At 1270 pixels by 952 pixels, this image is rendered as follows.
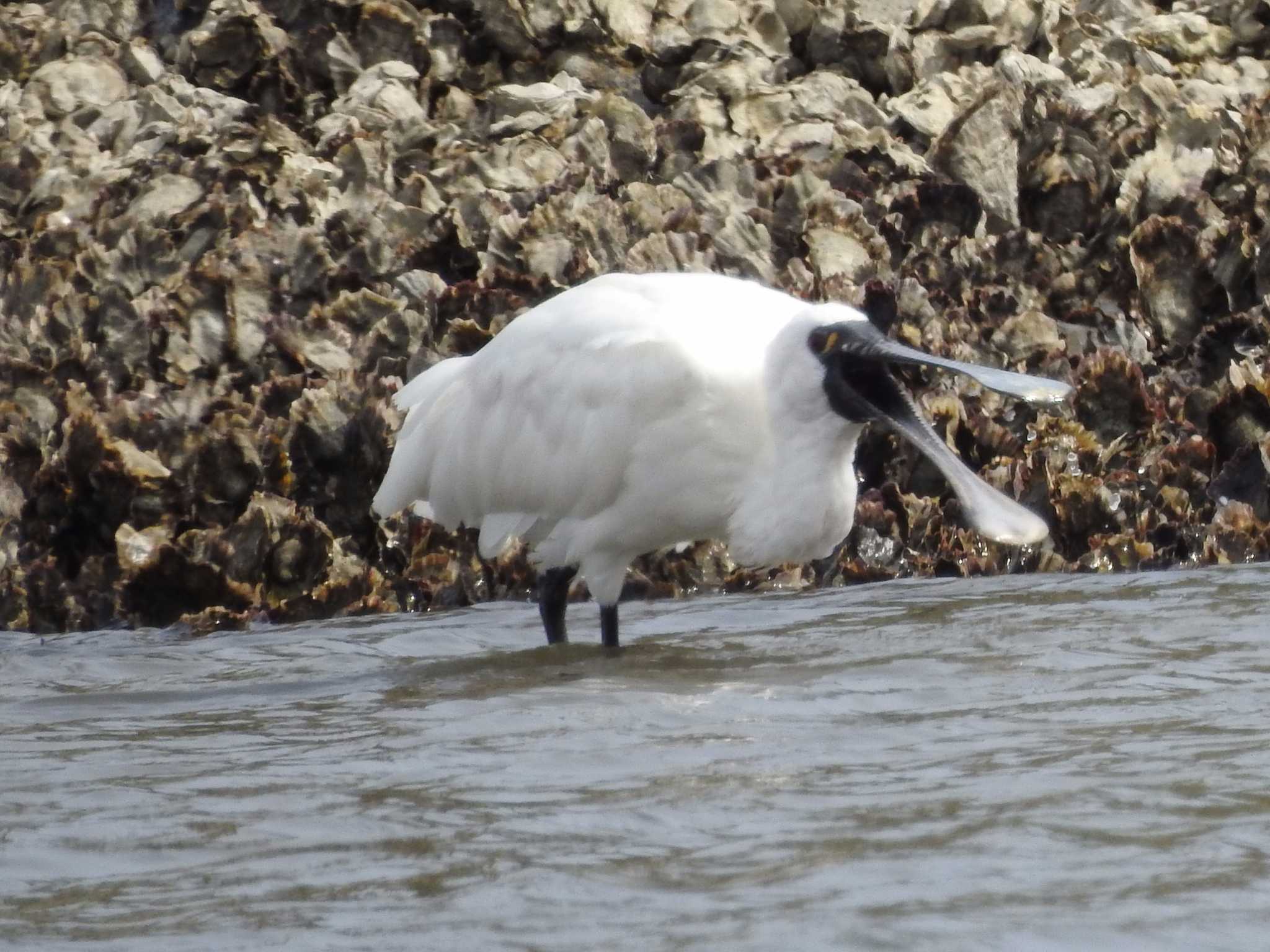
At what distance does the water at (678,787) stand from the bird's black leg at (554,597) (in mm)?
181

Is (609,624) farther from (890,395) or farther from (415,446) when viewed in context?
(890,395)

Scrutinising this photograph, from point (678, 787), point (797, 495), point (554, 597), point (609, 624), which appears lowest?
point (678, 787)

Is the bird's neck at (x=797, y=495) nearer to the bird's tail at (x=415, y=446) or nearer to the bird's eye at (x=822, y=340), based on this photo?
the bird's eye at (x=822, y=340)

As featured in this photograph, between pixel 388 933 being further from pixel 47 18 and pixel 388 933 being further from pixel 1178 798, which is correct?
pixel 47 18

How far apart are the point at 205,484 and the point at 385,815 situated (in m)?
4.29

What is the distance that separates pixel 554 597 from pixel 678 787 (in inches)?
112

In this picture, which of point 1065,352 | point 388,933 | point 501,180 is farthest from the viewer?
point 501,180

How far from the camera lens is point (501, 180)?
10.5 meters

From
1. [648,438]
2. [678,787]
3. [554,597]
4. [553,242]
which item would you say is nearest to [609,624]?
[554,597]

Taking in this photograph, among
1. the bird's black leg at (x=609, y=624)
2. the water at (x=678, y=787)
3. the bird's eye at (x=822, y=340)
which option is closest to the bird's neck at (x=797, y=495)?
the bird's eye at (x=822, y=340)

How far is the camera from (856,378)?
265 inches

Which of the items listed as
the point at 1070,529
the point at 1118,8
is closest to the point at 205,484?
the point at 1070,529

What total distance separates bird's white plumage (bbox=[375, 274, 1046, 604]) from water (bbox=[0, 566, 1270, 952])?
0.41m

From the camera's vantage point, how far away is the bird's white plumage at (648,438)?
22.2 ft
